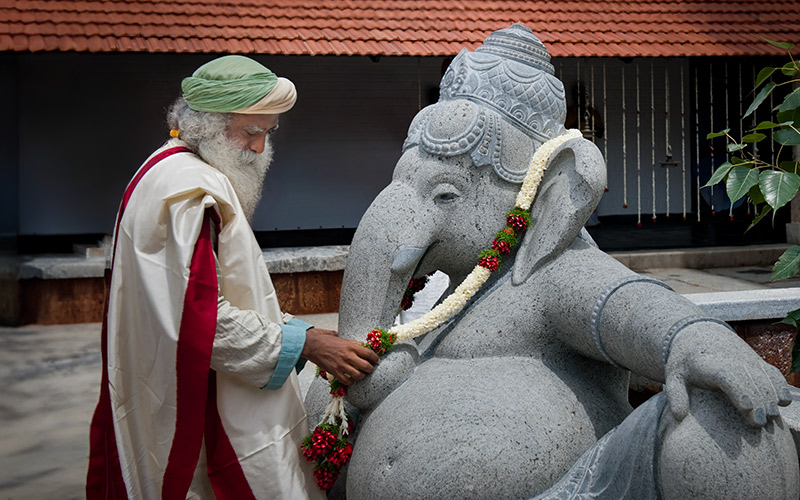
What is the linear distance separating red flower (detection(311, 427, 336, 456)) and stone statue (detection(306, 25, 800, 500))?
8cm

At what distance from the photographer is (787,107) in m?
2.92

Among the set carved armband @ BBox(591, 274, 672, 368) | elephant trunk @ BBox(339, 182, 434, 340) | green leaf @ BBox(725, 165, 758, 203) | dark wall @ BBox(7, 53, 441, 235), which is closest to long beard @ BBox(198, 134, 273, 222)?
elephant trunk @ BBox(339, 182, 434, 340)

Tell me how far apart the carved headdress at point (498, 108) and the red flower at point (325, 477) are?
94 cm

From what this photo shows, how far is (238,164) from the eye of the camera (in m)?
2.45

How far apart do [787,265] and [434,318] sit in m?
1.35

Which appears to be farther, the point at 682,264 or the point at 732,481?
the point at 682,264

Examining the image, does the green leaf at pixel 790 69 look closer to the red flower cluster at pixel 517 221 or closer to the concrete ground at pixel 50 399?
the red flower cluster at pixel 517 221

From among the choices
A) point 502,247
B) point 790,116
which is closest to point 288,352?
point 502,247

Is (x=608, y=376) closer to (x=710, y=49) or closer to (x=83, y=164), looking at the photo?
(x=710, y=49)

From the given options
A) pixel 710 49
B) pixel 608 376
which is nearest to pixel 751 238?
pixel 710 49

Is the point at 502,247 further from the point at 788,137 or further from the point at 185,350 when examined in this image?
the point at 788,137

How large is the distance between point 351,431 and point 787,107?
6.01ft

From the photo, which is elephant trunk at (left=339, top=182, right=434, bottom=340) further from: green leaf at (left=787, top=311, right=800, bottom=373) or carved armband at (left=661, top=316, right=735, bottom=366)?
green leaf at (left=787, top=311, right=800, bottom=373)

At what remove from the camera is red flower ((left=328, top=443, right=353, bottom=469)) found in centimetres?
235
